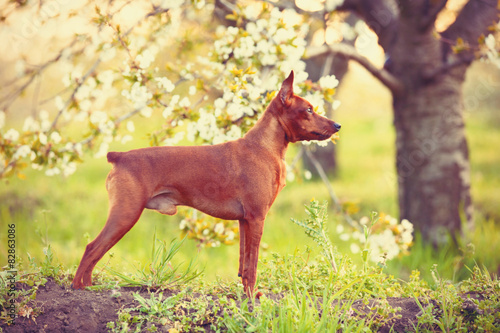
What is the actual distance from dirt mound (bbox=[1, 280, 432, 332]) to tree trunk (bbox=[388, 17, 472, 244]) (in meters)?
3.39

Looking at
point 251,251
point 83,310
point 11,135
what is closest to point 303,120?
point 251,251

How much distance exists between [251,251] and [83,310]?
1.25m

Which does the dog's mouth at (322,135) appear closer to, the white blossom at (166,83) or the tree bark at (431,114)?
the white blossom at (166,83)

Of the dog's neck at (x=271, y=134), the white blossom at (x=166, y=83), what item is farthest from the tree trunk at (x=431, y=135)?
the white blossom at (x=166, y=83)

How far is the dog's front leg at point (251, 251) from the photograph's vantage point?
3350 millimetres

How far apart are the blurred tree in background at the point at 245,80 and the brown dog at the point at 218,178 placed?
2.12 ft

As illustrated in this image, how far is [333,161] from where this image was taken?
38.7 feet

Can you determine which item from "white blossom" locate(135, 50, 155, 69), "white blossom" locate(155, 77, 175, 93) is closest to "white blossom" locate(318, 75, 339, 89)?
"white blossom" locate(155, 77, 175, 93)

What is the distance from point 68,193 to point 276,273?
7.57m

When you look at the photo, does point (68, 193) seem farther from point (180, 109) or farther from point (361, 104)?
point (361, 104)

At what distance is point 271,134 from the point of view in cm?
356

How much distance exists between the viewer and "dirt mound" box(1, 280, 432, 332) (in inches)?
124

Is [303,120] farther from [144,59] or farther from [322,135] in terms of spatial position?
[144,59]

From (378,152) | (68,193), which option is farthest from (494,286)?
(378,152)
